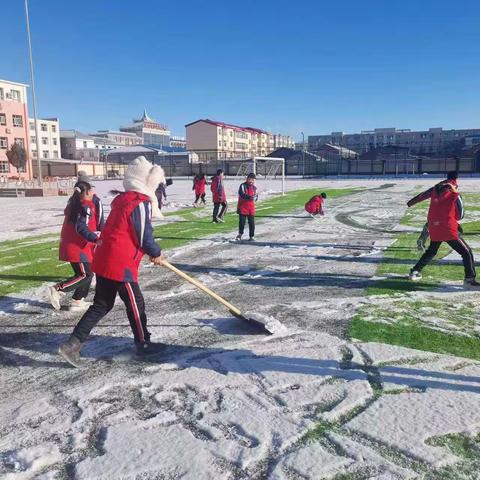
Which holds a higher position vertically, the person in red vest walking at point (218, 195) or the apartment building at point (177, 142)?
the apartment building at point (177, 142)

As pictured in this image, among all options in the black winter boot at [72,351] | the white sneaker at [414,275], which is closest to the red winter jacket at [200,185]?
the white sneaker at [414,275]

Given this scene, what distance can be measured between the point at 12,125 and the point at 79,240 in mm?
63775

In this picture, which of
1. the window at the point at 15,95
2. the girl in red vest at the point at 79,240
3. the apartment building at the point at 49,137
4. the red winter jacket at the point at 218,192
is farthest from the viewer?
the apartment building at the point at 49,137

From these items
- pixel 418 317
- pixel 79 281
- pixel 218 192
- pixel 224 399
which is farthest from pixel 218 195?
pixel 224 399

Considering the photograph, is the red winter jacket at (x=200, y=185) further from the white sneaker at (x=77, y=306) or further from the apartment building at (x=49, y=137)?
the apartment building at (x=49, y=137)

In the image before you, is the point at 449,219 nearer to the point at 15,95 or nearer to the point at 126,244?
the point at 126,244

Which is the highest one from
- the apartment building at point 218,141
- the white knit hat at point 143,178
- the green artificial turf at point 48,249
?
the apartment building at point 218,141

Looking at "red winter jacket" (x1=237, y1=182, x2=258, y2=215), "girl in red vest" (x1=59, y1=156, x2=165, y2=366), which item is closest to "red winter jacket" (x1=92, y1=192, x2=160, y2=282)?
"girl in red vest" (x1=59, y1=156, x2=165, y2=366)

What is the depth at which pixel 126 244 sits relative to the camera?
3848 mm

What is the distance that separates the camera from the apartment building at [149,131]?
136 m

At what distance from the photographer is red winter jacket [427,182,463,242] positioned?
6.34m

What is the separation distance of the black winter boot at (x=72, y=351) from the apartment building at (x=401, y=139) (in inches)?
3256

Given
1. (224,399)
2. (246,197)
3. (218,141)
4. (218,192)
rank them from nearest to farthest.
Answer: (224,399)
(246,197)
(218,192)
(218,141)

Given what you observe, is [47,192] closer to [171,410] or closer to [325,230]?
[325,230]
